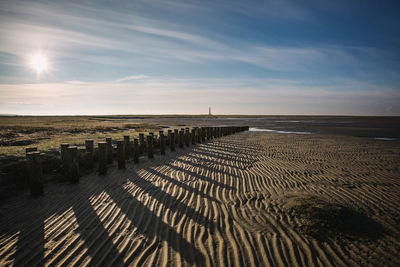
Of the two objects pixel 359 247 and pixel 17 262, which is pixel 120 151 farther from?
pixel 359 247

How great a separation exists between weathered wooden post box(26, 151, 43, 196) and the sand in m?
0.25

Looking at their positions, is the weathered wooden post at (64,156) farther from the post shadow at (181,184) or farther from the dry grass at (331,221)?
the dry grass at (331,221)

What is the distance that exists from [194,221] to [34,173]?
415 centimetres

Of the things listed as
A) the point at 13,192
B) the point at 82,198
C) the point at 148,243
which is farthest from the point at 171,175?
the point at 13,192

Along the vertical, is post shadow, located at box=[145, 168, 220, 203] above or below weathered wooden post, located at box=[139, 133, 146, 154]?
below

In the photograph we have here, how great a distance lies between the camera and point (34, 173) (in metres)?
5.05

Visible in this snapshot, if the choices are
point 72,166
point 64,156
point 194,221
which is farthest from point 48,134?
point 194,221

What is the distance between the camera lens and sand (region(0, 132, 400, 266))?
3.07m

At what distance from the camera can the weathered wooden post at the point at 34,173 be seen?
502 centimetres

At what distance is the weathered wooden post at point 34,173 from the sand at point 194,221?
0.81 ft

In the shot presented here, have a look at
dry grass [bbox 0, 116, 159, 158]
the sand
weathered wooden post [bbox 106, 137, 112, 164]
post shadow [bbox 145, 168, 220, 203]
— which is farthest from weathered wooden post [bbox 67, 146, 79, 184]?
post shadow [bbox 145, 168, 220, 203]

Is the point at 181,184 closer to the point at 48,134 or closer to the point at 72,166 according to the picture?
the point at 72,166

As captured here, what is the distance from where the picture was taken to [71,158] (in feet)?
19.5

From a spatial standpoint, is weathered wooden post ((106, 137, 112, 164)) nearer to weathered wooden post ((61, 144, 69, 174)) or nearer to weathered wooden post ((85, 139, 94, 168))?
weathered wooden post ((85, 139, 94, 168))
